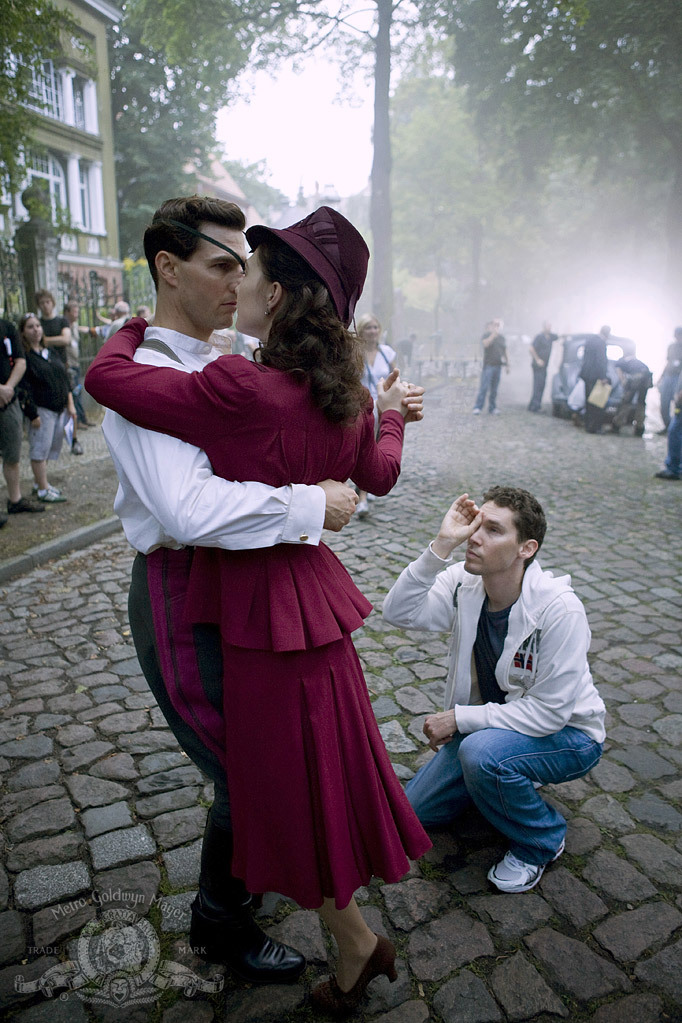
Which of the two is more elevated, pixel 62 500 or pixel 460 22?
pixel 460 22

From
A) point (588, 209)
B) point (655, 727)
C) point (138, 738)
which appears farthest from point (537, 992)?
point (588, 209)

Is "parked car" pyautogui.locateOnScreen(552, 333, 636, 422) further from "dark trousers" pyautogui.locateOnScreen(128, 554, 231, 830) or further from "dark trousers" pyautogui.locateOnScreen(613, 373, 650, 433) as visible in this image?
"dark trousers" pyautogui.locateOnScreen(128, 554, 231, 830)

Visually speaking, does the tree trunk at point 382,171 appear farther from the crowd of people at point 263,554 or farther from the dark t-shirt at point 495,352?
the crowd of people at point 263,554

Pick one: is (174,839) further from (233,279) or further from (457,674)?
(233,279)

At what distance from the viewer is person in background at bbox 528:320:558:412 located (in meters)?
17.2

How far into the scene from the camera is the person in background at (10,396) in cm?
673

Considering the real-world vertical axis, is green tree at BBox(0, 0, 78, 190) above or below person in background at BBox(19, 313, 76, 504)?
above

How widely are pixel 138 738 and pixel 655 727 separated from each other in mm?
2557

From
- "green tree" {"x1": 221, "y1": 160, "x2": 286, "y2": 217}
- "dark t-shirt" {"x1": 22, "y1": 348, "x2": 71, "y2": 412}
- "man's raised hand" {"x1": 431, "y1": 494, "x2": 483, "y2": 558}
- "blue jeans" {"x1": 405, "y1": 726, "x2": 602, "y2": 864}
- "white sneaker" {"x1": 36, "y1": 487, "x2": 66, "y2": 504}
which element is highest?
"green tree" {"x1": 221, "y1": 160, "x2": 286, "y2": 217}

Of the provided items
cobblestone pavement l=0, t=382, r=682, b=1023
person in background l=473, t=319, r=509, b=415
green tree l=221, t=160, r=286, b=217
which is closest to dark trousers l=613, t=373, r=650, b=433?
person in background l=473, t=319, r=509, b=415

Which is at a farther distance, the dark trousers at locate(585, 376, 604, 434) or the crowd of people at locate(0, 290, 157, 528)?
the dark trousers at locate(585, 376, 604, 434)

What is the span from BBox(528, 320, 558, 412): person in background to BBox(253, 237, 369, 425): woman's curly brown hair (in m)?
16.3

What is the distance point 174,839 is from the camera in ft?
9.38

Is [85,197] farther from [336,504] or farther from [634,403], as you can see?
[336,504]
